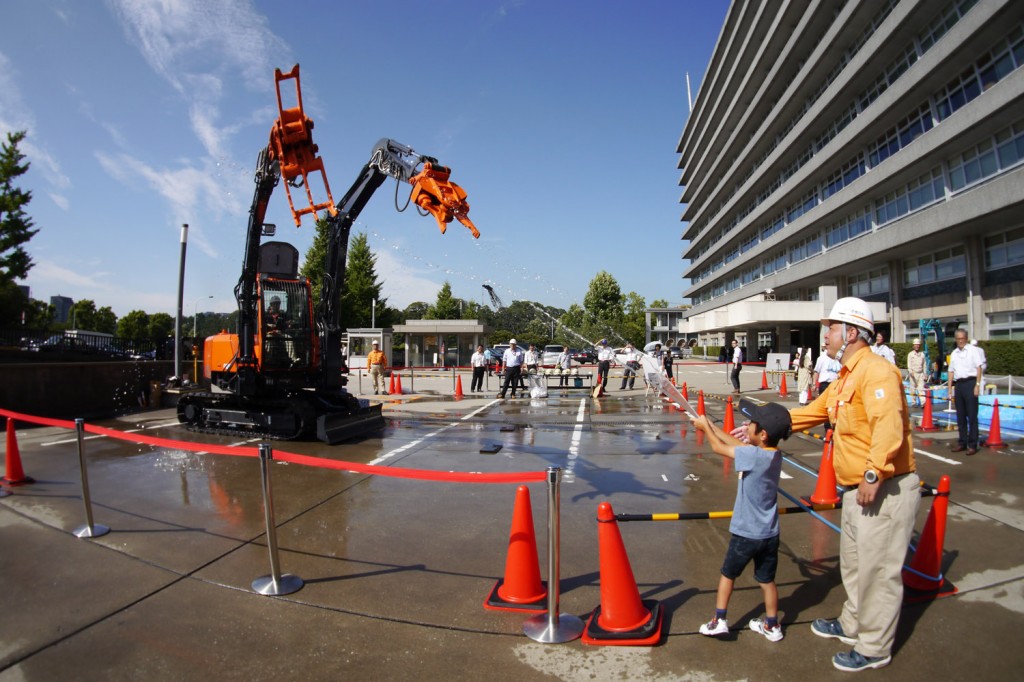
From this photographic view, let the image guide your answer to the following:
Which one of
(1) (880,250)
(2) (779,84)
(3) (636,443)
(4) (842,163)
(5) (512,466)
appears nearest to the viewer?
(5) (512,466)

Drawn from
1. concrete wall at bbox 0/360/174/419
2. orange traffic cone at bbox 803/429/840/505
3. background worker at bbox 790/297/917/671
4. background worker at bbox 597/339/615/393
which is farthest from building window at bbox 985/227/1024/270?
concrete wall at bbox 0/360/174/419

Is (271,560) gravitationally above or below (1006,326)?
below

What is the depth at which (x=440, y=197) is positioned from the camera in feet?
27.6

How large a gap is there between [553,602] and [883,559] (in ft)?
6.27

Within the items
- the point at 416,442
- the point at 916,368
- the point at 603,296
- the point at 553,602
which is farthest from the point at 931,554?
the point at 603,296

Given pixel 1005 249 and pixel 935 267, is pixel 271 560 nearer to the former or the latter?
pixel 1005 249

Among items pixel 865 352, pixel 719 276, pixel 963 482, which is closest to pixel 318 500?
pixel 865 352

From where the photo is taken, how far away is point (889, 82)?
3056 cm

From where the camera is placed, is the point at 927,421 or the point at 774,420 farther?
the point at 927,421

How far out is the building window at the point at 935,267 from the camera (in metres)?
27.1

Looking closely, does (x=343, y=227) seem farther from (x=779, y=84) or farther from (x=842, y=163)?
(x=779, y=84)

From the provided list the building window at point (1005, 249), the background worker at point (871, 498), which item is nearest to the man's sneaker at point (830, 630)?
the background worker at point (871, 498)

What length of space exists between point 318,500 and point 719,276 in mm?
64032

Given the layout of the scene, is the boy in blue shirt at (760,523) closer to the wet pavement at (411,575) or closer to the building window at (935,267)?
the wet pavement at (411,575)
